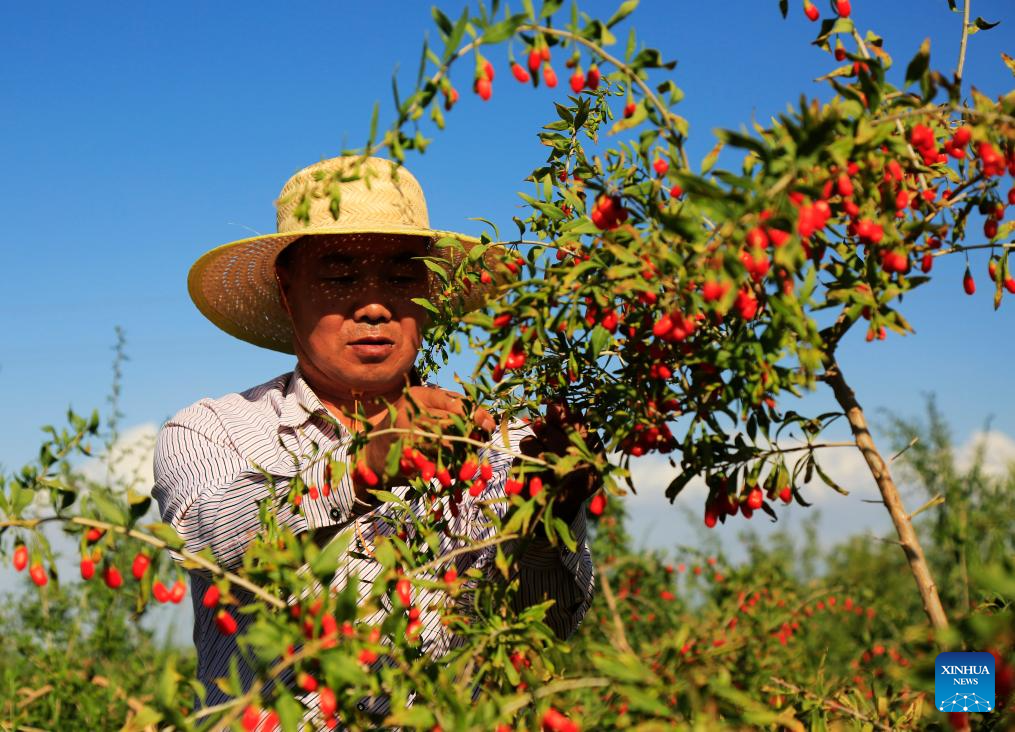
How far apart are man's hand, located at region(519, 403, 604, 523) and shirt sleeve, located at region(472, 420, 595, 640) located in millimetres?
805

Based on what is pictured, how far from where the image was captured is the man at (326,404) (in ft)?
8.73

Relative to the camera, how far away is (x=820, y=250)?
171cm

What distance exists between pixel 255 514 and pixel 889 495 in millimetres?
1529

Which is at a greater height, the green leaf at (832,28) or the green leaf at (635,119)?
the green leaf at (832,28)

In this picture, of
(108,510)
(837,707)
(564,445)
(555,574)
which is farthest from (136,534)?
(555,574)

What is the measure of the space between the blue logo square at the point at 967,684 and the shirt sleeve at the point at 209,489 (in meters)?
1.33

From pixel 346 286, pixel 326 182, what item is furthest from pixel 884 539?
pixel 346 286

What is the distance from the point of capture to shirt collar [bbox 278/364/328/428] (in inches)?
128

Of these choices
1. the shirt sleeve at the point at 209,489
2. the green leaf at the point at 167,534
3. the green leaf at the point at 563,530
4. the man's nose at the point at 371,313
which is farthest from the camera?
the man's nose at the point at 371,313

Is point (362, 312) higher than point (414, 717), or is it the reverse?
point (362, 312)

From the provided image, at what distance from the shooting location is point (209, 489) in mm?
2674

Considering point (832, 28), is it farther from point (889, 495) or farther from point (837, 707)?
point (837, 707)

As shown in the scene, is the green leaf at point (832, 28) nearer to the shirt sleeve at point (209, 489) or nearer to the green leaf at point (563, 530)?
the green leaf at point (563, 530)

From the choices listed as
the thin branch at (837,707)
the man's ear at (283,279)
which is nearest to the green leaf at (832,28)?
the thin branch at (837,707)
